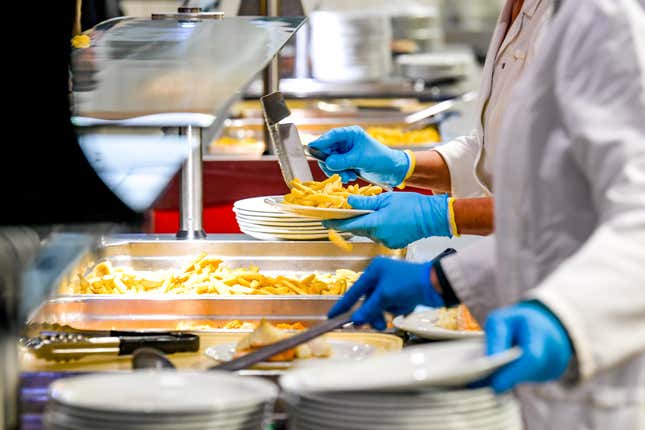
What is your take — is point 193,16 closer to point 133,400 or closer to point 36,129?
point 36,129

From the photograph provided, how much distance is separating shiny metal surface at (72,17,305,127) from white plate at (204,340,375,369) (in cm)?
46

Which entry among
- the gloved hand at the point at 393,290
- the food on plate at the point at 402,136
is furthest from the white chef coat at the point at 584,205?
the food on plate at the point at 402,136

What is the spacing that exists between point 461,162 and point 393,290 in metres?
1.43

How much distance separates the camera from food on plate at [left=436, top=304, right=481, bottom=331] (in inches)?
87.9

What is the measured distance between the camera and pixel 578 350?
1520 mm

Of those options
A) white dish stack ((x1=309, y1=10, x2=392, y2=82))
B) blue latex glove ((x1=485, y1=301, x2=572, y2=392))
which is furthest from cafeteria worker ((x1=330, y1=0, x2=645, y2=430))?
white dish stack ((x1=309, y1=10, x2=392, y2=82))

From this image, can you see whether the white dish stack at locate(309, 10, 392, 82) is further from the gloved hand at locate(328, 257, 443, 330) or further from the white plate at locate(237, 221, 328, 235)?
the gloved hand at locate(328, 257, 443, 330)

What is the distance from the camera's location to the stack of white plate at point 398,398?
1.39m

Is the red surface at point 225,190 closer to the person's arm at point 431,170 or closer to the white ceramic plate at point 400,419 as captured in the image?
the person's arm at point 431,170

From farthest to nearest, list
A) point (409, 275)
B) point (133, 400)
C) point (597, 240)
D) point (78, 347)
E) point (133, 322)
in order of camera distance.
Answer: point (133, 322), point (78, 347), point (409, 275), point (597, 240), point (133, 400)

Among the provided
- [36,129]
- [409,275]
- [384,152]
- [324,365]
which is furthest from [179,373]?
[384,152]

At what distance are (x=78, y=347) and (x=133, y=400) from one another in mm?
592

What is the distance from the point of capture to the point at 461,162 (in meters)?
3.23

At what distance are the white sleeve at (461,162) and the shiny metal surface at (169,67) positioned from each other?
2.40ft
